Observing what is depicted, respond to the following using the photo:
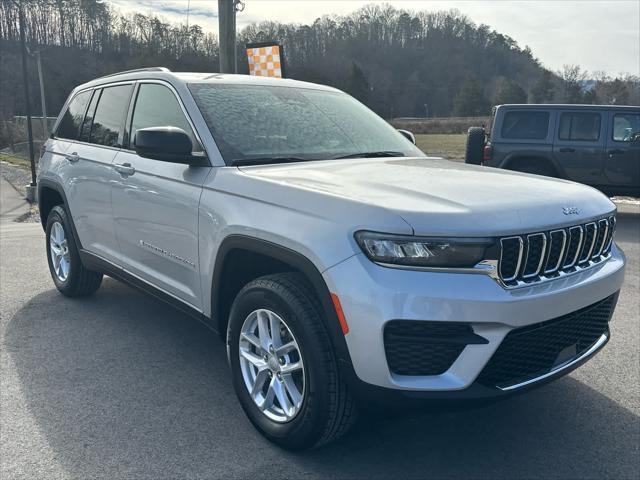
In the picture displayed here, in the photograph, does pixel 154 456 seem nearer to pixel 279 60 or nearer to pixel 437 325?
pixel 437 325

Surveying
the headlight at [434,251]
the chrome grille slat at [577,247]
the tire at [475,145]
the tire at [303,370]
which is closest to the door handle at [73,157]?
the tire at [303,370]

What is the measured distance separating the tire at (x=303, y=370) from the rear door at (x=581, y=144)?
9281 millimetres

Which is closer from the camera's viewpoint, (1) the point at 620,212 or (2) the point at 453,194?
(2) the point at 453,194

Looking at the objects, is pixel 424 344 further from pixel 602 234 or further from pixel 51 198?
pixel 51 198

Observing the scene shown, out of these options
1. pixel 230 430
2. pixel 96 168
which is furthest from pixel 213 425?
pixel 96 168

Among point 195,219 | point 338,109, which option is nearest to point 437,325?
point 195,219

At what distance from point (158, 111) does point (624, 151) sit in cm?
919

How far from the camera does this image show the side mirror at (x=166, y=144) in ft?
10.2

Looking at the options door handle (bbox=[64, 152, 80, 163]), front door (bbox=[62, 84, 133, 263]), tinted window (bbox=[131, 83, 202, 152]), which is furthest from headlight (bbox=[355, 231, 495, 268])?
door handle (bbox=[64, 152, 80, 163])

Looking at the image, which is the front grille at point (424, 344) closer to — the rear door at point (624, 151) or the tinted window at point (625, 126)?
the rear door at point (624, 151)

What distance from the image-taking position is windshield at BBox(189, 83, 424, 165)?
3377 mm

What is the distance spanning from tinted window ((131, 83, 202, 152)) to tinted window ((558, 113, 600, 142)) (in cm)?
876

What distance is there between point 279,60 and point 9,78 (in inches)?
2121

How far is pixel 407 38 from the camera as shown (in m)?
107
